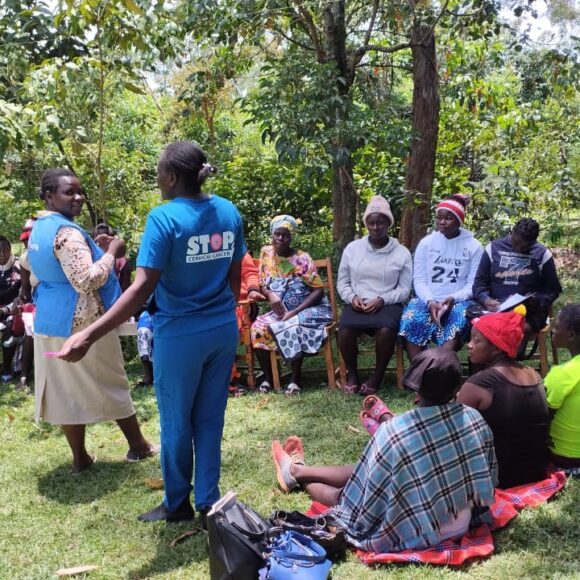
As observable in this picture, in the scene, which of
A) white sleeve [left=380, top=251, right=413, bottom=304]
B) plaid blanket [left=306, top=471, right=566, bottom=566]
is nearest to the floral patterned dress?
white sleeve [left=380, top=251, right=413, bottom=304]

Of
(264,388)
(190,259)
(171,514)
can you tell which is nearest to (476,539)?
(171,514)

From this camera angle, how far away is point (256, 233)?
8508mm

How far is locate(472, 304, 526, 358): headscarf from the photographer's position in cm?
349

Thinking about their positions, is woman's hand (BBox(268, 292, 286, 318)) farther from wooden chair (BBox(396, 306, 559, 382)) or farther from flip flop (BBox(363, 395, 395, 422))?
flip flop (BBox(363, 395, 395, 422))

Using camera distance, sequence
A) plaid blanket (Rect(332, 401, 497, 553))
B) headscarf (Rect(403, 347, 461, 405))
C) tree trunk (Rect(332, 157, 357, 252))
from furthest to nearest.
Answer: tree trunk (Rect(332, 157, 357, 252)) → plaid blanket (Rect(332, 401, 497, 553)) → headscarf (Rect(403, 347, 461, 405))

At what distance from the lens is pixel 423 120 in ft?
22.8

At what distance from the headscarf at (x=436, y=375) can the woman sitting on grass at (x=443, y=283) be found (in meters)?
2.47

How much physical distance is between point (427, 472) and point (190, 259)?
1467 millimetres

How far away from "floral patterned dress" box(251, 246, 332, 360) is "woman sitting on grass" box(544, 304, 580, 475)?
2407mm

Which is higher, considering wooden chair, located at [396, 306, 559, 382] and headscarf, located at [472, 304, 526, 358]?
headscarf, located at [472, 304, 526, 358]

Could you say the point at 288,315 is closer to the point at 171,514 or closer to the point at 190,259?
the point at 171,514

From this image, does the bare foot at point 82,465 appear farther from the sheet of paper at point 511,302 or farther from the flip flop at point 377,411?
the sheet of paper at point 511,302

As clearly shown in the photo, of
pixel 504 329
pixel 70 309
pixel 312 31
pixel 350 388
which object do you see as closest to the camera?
pixel 504 329

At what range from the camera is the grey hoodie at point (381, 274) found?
19.5 feet
